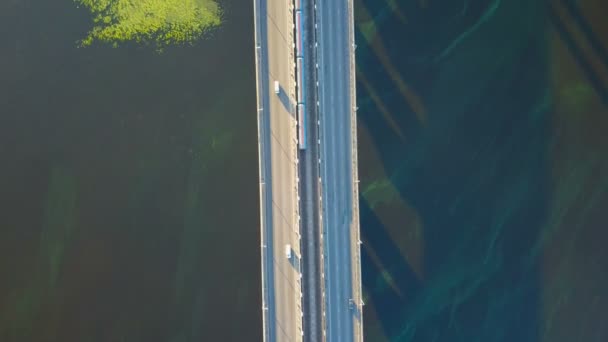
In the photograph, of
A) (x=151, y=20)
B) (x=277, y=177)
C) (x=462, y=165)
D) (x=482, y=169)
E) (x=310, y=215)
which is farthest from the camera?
(x=482, y=169)

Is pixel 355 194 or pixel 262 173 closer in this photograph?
pixel 262 173

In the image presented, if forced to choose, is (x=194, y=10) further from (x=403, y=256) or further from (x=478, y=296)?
(x=478, y=296)

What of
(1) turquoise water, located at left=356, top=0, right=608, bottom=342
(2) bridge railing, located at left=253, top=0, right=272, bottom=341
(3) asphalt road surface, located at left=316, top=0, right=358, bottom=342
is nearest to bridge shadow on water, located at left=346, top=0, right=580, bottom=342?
(1) turquoise water, located at left=356, top=0, right=608, bottom=342

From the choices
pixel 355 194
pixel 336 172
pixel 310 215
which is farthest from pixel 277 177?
pixel 355 194

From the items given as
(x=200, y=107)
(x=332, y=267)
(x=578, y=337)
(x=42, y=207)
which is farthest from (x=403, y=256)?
Answer: (x=42, y=207)

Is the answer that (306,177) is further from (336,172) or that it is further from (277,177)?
(336,172)

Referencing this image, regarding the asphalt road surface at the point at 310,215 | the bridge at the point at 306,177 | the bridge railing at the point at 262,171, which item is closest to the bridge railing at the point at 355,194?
the bridge at the point at 306,177
